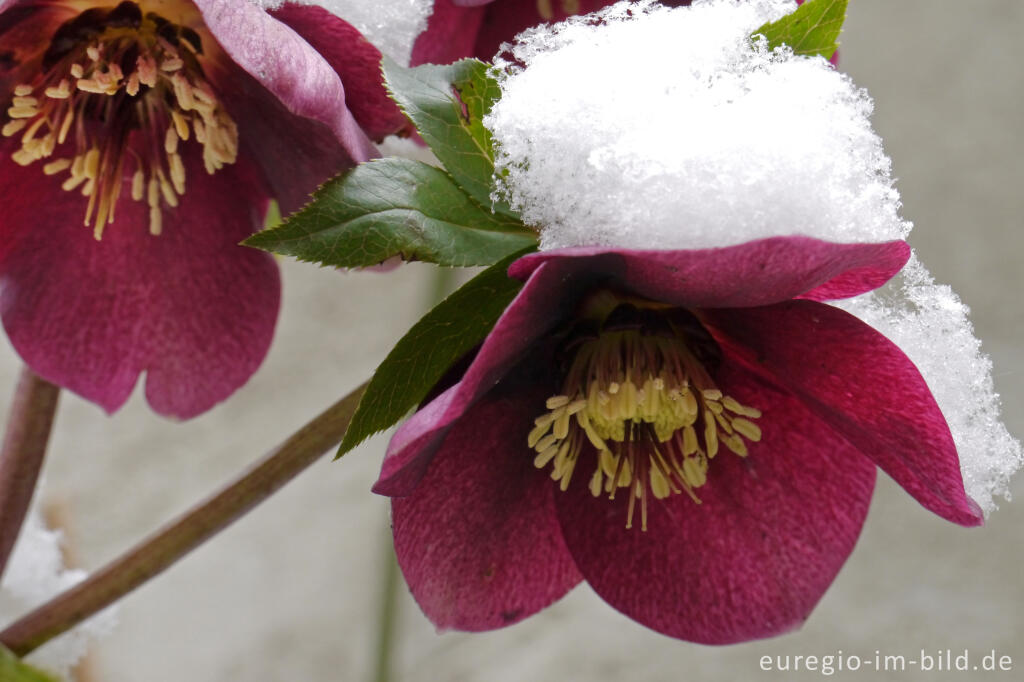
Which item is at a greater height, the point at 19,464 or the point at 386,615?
the point at 19,464

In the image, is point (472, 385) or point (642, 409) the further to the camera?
point (642, 409)

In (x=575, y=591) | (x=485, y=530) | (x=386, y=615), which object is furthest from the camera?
(x=575, y=591)

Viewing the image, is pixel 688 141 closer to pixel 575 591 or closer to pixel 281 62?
pixel 281 62

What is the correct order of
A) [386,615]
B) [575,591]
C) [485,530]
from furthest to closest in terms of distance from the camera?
[575,591] → [386,615] → [485,530]

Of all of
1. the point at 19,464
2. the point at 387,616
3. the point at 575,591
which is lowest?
the point at 575,591

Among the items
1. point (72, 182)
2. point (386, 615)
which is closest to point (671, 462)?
point (72, 182)

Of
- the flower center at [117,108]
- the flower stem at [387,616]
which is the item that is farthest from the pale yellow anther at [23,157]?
the flower stem at [387,616]
